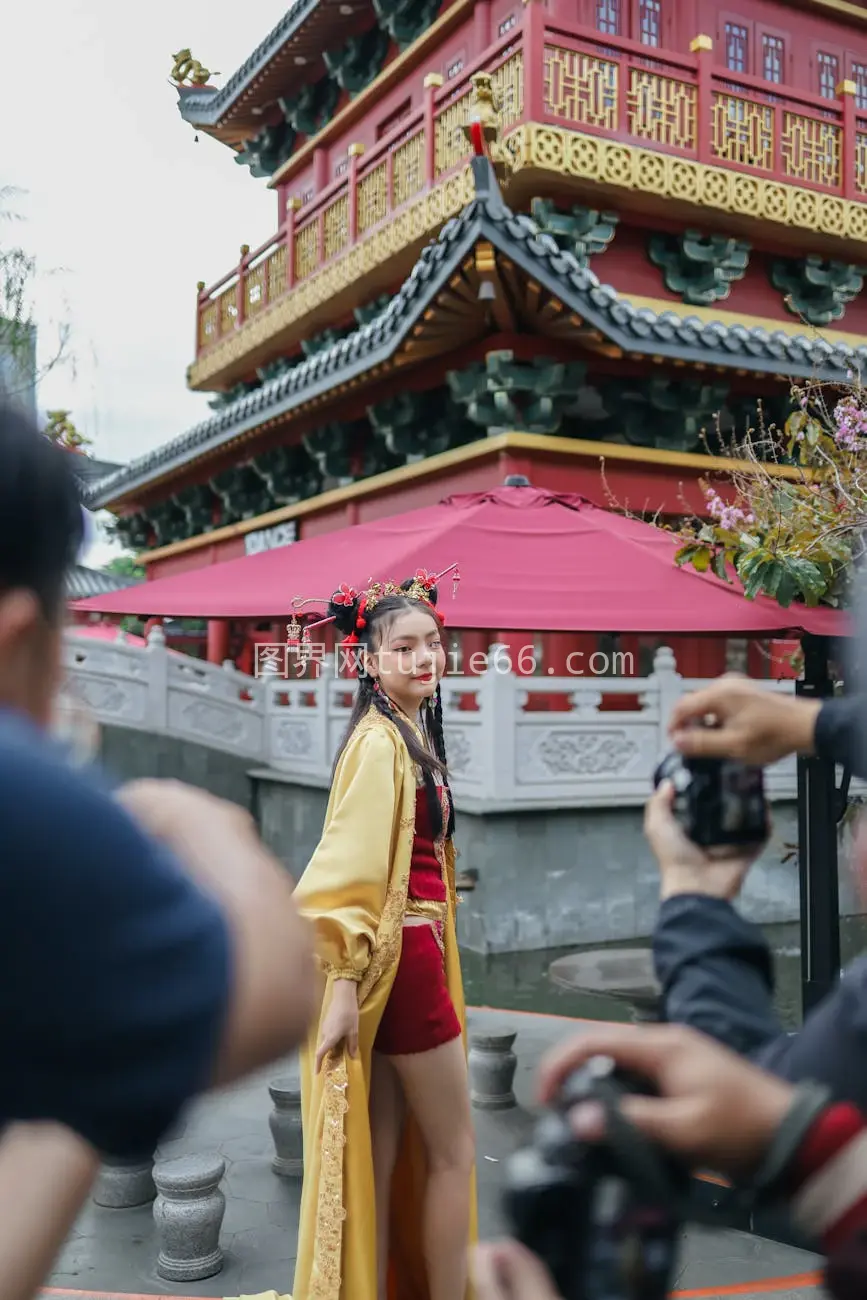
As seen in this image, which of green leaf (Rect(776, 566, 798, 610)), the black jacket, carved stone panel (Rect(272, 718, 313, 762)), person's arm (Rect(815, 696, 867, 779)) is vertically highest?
green leaf (Rect(776, 566, 798, 610))

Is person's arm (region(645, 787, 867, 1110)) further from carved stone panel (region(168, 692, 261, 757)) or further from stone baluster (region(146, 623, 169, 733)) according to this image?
stone baluster (region(146, 623, 169, 733))

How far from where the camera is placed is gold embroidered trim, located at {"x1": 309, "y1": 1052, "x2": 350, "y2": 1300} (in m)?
2.36

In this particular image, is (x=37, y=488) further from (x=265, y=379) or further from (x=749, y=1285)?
(x=265, y=379)

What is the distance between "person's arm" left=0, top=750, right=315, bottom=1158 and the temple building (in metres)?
6.46

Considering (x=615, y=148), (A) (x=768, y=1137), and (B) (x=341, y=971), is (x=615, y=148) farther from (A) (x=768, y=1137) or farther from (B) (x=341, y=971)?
(A) (x=768, y=1137)

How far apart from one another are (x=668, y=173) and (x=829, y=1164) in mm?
9421

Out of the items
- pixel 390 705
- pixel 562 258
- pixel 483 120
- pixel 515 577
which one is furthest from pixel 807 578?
pixel 483 120

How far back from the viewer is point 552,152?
8.51 m

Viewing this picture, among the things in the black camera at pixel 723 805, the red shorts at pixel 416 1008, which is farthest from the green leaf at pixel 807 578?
the black camera at pixel 723 805

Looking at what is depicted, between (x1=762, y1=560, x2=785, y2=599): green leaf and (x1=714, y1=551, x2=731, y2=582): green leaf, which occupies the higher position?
(x1=714, y1=551, x2=731, y2=582): green leaf

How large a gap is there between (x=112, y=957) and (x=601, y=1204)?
0.47 metres

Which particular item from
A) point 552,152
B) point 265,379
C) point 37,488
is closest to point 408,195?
point 552,152

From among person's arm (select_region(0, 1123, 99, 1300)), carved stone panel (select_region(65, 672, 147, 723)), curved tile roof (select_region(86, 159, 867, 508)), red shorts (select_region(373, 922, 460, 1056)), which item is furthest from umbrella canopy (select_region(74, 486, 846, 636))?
carved stone panel (select_region(65, 672, 147, 723))

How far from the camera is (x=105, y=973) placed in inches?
27.2
